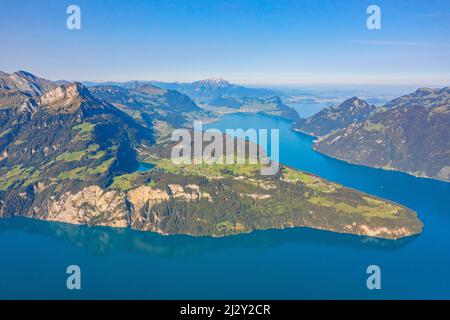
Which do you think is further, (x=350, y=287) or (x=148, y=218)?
(x=148, y=218)

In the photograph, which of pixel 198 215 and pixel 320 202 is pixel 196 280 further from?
pixel 320 202

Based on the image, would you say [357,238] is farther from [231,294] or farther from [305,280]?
[231,294]

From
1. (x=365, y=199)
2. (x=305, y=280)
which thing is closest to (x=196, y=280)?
(x=305, y=280)

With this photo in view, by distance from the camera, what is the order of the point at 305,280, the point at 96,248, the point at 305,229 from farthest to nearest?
the point at 305,229 → the point at 96,248 → the point at 305,280

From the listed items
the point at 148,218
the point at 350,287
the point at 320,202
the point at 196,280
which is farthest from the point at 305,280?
the point at 148,218

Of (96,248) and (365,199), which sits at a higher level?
(365,199)

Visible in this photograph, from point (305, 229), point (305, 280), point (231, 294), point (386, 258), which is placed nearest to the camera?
point (231, 294)
